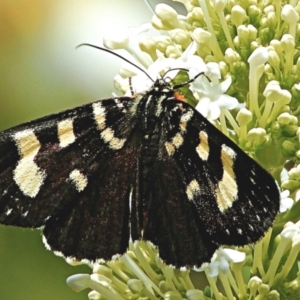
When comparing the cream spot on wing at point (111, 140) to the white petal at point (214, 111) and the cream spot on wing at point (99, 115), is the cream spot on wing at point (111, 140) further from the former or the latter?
the white petal at point (214, 111)

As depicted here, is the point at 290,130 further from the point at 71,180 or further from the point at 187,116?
the point at 71,180

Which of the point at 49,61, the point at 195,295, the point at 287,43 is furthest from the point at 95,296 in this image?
the point at 49,61

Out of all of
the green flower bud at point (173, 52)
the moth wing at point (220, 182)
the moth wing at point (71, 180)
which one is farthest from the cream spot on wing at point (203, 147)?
the green flower bud at point (173, 52)

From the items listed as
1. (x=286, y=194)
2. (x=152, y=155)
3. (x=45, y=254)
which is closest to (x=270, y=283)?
(x=286, y=194)

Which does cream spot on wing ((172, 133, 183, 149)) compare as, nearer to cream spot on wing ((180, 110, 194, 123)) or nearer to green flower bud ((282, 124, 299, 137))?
cream spot on wing ((180, 110, 194, 123))

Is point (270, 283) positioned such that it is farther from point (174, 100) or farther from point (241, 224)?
point (174, 100)
